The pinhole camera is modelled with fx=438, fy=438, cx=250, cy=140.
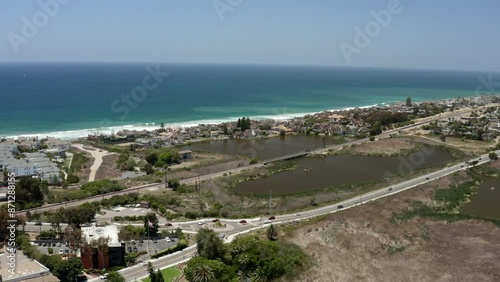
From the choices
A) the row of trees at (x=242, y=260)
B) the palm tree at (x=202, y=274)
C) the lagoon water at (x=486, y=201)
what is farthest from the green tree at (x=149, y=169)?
the lagoon water at (x=486, y=201)

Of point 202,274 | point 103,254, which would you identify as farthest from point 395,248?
point 103,254

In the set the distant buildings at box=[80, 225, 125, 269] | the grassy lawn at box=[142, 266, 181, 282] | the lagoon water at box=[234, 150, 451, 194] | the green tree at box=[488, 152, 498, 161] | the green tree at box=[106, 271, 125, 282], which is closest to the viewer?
the green tree at box=[106, 271, 125, 282]

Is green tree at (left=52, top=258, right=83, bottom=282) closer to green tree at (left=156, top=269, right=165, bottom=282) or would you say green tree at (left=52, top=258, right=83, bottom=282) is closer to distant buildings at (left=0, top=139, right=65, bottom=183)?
green tree at (left=156, top=269, right=165, bottom=282)

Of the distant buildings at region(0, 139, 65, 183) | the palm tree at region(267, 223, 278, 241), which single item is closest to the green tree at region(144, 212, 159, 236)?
the palm tree at region(267, 223, 278, 241)

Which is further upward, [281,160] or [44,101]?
[44,101]

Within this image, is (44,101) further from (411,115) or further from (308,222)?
(308,222)

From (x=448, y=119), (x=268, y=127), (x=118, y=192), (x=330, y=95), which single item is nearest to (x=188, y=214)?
(x=118, y=192)
